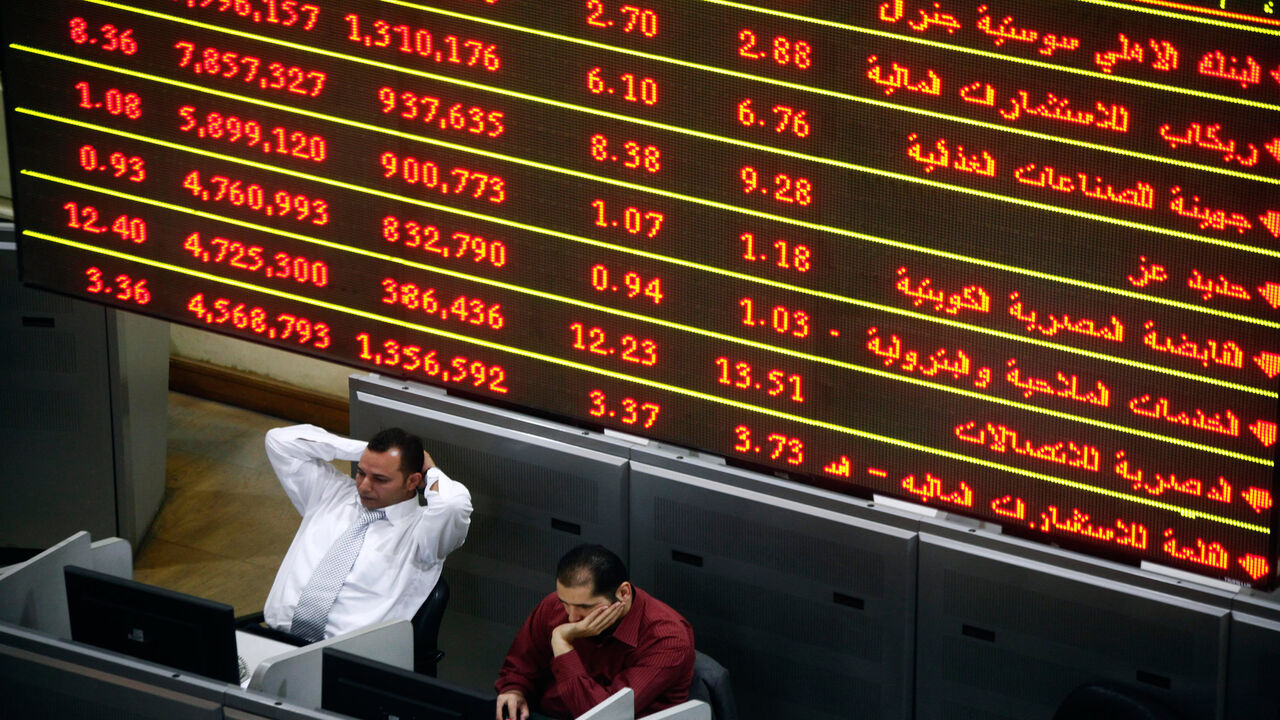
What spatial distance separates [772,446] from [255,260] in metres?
1.50

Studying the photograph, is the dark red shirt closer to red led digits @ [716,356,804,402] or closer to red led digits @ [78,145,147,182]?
red led digits @ [716,356,804,402]

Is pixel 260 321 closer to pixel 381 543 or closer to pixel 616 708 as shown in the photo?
pixel 381 543

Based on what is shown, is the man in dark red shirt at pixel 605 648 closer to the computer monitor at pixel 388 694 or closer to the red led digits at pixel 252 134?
the computer monitor at pixel 388 694

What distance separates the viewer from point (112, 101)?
4.59 m

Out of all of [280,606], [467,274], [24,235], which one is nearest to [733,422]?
[467,274]

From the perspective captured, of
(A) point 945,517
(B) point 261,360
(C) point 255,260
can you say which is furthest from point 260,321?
(B) point 261,360

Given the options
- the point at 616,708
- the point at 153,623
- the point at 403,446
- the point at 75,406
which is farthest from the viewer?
the point at 75,406

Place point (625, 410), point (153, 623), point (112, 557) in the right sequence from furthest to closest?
point (112, 557), point (153, 623), point (625, 410)

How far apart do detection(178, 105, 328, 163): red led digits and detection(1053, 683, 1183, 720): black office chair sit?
239 cm

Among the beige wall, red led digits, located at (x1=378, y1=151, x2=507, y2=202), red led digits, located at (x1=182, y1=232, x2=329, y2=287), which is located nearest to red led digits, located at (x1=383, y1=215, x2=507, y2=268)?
red led digits, located at (x1=378, y1=151, x2=507, y2=202)

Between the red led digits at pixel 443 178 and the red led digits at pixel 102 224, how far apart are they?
2.68 feet

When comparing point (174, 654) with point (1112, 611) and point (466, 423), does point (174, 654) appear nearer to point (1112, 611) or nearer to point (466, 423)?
point (466, 423)

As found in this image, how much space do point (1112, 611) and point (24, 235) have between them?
318cm

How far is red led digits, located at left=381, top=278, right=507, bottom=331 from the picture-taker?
4.30m
